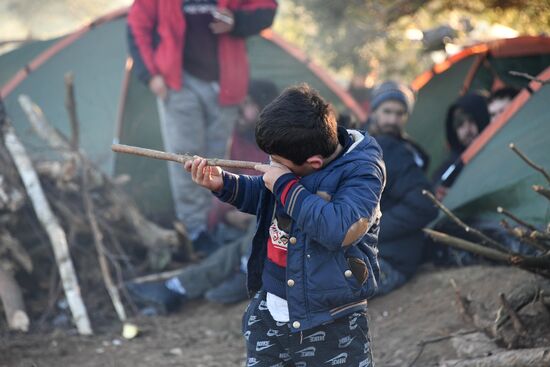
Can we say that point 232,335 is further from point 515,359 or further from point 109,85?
point 109,85

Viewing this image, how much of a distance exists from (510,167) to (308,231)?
9.44 ft

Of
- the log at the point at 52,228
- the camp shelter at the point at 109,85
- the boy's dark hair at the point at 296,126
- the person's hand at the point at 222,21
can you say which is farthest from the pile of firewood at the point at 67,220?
the boy's dark hair at the point at 296,126

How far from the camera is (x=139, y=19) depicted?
22.3ft

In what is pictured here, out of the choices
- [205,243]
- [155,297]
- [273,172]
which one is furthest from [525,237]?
[205,243]

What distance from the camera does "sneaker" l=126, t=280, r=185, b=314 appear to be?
5602mm

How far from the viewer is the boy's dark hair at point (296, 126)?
2625 millimetres

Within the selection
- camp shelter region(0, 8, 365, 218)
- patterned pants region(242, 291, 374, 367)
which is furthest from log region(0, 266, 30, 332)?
patterned pants region(242, 291, 374, 367)

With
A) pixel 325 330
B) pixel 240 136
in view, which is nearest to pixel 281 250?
pixel 325 330

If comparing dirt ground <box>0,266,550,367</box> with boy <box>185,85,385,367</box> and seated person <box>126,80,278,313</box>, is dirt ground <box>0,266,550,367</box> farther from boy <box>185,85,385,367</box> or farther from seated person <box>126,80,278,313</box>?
boy <box>185,85,385,367</box>

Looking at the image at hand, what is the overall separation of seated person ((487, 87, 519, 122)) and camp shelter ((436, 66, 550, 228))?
69 cm

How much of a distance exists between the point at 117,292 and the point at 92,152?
260 cm

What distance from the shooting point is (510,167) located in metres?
5.12

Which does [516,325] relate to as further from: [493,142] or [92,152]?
[92,152]

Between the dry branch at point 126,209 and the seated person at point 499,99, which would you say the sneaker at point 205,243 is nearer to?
the dry branch at point 126,209
